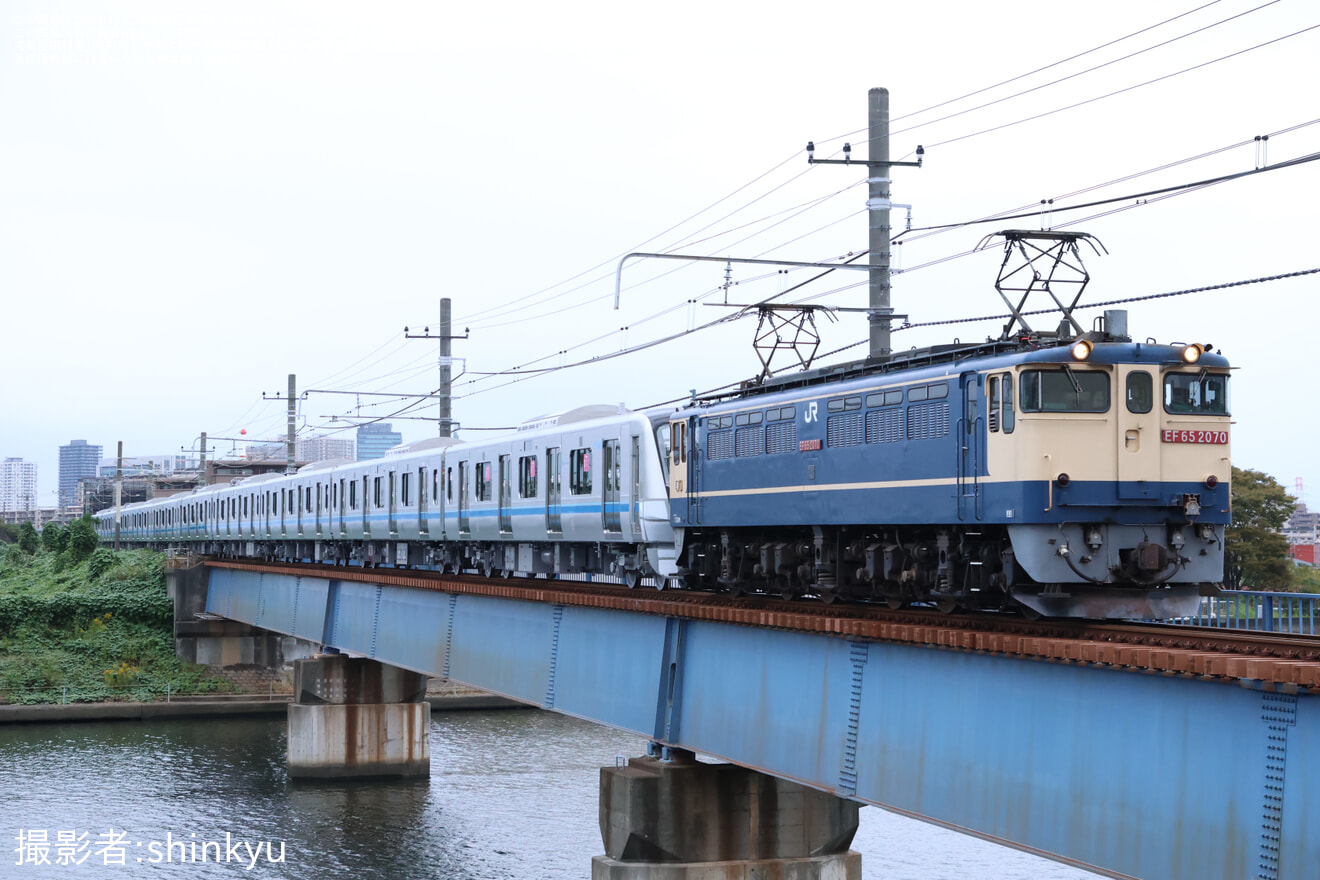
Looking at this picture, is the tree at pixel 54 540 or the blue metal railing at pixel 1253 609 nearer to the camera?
the blue metal railing at pixel 1253 609

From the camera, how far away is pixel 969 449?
1867 cm

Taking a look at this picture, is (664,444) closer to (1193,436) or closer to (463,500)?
(463,500)

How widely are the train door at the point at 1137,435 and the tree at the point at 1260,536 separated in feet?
163

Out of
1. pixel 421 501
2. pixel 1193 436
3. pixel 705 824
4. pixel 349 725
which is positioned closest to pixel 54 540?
pixel 349 725

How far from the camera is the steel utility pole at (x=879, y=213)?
2488 cm

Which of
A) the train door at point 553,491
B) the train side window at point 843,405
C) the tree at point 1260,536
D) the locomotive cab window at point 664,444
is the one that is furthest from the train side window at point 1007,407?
the tree at point 1260,536

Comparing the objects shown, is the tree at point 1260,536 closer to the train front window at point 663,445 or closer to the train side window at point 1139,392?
the train front window at point 663,445

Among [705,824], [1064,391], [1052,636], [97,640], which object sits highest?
[1064,391]

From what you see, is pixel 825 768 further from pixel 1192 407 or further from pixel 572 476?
pixel 572 476

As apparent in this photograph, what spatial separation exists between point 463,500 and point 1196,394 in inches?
988

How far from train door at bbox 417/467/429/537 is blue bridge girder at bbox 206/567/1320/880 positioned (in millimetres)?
16204

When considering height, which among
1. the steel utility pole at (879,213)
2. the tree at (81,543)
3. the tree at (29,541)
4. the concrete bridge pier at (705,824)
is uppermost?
the steel utility pole at (879,213)

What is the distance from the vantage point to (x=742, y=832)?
1024 inches

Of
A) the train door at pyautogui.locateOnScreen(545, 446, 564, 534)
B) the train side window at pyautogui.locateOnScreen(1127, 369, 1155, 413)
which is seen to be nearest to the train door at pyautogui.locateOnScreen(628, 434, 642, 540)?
the train door at pyautogui.locateOnScreen(545, 446, 564, 534)
